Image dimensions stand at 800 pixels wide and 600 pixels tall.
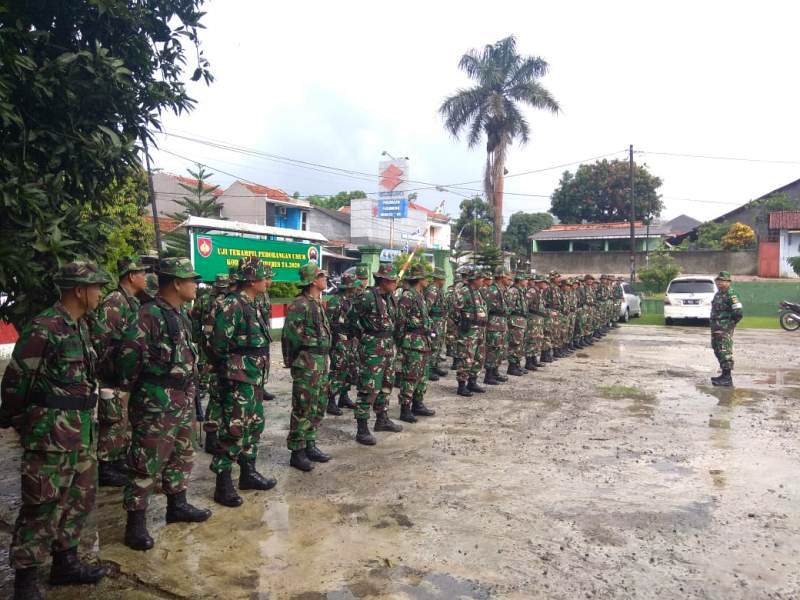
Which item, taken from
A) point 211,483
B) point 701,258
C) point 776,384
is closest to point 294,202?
point 701,258

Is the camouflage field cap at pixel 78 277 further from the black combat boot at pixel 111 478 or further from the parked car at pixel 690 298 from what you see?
the parked car at pixel 690 298

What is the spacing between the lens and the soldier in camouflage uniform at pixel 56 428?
10.2ft

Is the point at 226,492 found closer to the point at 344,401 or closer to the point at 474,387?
the point at 344,401

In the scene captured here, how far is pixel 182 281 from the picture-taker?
4.05 meters

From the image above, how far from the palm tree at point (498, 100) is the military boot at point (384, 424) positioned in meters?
19.9

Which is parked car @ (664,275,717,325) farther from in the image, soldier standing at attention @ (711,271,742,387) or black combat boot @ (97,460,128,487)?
black combat boot @ (97,460,128,487)

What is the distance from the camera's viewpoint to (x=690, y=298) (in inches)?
714

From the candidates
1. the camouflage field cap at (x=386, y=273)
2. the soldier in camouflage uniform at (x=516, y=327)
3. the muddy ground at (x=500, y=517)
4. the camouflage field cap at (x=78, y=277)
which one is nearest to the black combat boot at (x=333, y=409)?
the muddy ground at (x=500, y=517)

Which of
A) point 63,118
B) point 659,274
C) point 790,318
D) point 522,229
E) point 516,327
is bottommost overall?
point 790,318

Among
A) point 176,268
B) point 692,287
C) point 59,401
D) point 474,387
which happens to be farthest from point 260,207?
point 59,401

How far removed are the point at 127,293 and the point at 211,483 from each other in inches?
66.7

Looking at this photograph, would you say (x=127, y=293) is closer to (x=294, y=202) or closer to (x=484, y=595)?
(x=484, y=595)

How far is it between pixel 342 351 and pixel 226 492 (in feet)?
11.1

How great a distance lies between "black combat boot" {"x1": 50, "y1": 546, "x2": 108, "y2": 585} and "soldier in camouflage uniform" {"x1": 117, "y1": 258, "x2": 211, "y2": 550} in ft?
1.32
